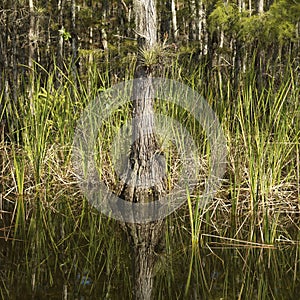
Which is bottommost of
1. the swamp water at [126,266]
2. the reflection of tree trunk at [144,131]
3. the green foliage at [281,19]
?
the swamp water at [126,266]

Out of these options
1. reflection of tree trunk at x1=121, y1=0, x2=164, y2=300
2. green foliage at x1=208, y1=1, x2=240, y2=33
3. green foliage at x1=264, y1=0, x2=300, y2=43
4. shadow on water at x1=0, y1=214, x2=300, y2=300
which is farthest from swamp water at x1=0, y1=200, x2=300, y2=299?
green foliage at x1=208, y1=1, x2=240, y2=33

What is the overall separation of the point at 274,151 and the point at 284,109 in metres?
0.32

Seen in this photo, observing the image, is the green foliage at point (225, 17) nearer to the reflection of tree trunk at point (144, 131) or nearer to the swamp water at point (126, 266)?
the reflection of tree trunk at point (144, 131)

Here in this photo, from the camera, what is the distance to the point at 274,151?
8.29ft

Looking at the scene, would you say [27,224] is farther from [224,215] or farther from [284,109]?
[284,109]

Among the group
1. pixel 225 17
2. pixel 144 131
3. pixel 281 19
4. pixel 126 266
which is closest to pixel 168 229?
pixel 126 266

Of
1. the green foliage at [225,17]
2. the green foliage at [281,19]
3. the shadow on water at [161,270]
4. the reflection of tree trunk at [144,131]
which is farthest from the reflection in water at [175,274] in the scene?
the green foliage at [225,17]

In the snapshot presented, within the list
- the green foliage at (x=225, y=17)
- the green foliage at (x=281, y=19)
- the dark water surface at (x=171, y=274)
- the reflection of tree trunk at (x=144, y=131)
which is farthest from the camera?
the green foliage at (x=225, y=17)

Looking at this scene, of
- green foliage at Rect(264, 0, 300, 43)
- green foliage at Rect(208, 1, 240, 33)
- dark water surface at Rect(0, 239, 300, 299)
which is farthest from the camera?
green foliage at Rect(208, 1, 240, 33)

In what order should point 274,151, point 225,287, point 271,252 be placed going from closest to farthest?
point 225,287
point 271,252
point 274,151

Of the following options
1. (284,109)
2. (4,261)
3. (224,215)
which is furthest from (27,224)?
(284,109)

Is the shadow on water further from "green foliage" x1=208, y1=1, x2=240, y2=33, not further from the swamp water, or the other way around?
"green foliage" x1=208, y1=1, x2=240, y2=33

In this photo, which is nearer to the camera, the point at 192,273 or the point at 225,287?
the point at 225,287

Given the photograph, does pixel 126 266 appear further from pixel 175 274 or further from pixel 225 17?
pixel 225 17
